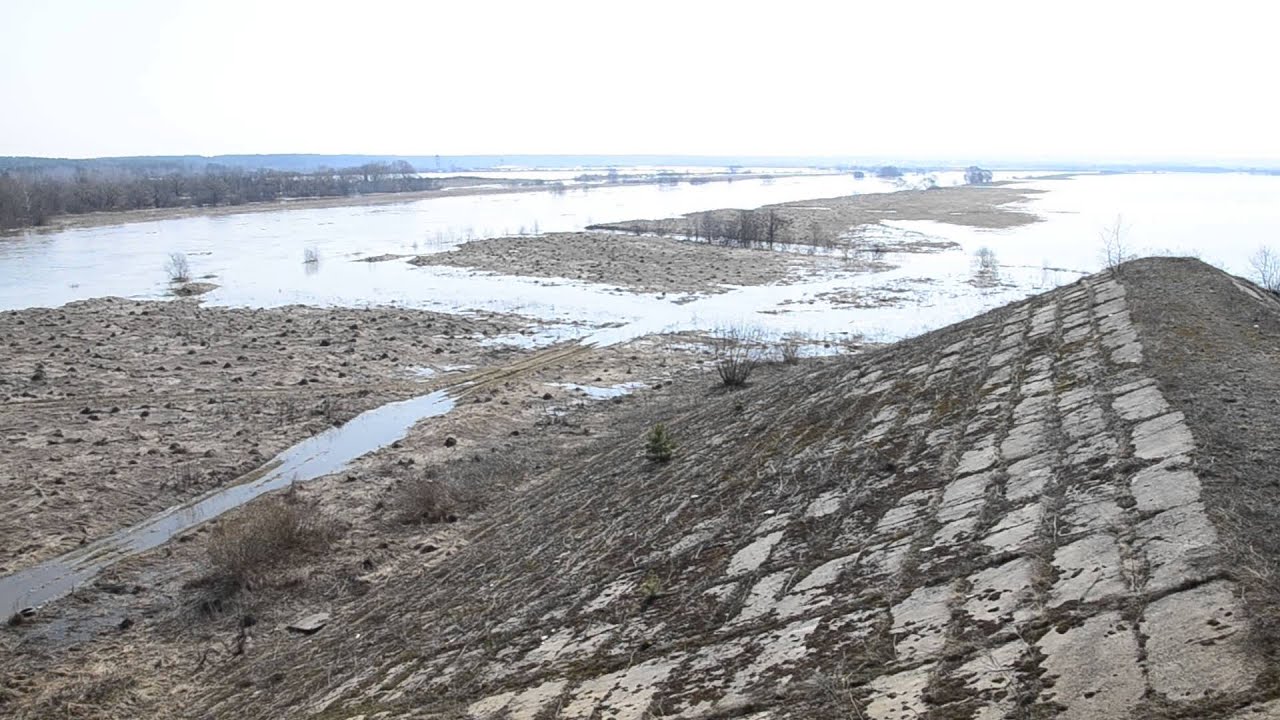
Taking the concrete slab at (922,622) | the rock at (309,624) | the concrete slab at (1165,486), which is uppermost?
the concrete slab at (1165,486)

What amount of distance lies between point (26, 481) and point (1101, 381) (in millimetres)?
14862

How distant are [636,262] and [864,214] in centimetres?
3909

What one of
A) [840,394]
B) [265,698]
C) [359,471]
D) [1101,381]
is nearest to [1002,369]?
[1101,381]

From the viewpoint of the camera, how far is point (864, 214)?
78125mm

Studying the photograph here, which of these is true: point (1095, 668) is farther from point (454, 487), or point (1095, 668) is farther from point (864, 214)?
point (864, 214)

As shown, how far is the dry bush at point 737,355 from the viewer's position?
17578mm

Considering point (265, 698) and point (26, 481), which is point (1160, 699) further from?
point (26, 481)

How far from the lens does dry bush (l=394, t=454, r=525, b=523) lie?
41.2 ft

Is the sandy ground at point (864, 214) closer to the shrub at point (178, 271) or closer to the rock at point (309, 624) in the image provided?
the shrub at point (178, 271)

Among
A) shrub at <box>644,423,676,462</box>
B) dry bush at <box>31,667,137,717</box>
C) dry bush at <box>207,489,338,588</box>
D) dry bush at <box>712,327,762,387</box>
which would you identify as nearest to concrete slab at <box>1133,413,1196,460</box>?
shrub at <box>644,423,676,462</box>

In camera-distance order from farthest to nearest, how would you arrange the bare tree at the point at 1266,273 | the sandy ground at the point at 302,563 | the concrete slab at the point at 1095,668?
1. the bare tree at the point at 1266,273
2. the sandy ground at the point at 302,563
3. the concrete slab at the point at 1095,668

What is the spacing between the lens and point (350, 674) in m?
7.20

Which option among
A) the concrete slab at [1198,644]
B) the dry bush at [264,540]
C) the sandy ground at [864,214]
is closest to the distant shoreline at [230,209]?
the sandy ground at [864,214]

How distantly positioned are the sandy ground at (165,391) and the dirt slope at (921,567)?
6.14 metres
